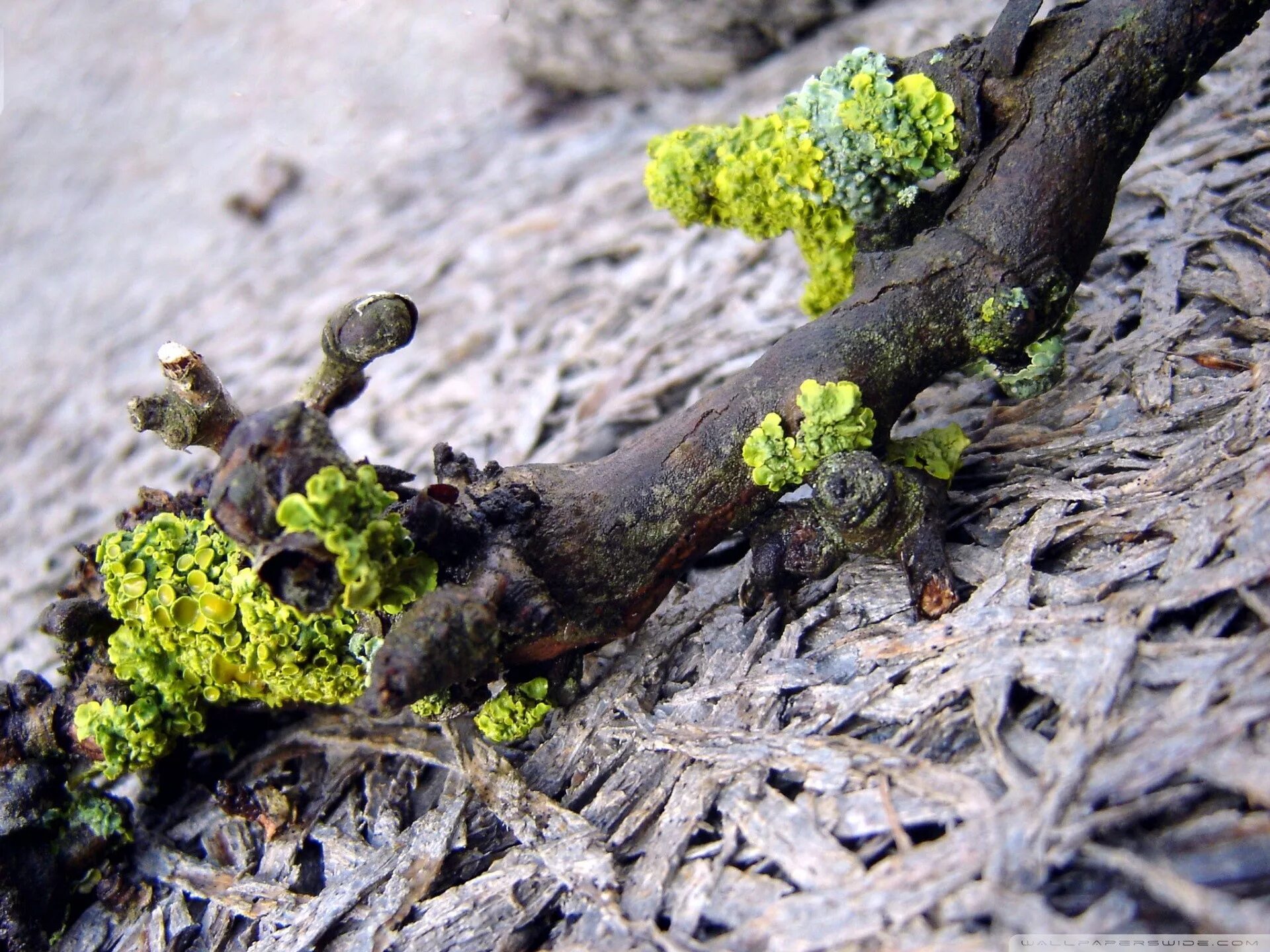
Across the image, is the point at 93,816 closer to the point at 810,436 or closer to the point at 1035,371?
the point at 810,436

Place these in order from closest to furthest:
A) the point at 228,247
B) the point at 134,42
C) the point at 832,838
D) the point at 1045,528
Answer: the point at 832,838 → the point at 1045,528 → the point at 228,247 → the point at 134,42

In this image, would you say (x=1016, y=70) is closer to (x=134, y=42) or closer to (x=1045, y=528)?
(x=1045, y=528)

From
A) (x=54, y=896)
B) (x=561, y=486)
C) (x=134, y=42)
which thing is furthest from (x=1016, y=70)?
(x=134, y=42)

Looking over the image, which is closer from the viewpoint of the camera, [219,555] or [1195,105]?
[219,555]

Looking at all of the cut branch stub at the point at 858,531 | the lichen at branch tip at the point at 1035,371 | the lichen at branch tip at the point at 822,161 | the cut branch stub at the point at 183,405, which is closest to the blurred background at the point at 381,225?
the lichen at branch tip at the point at 822,161

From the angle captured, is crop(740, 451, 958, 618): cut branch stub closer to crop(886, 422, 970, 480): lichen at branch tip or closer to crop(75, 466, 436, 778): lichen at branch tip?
crop(886, 422, 970, 480): lichen at branch tip

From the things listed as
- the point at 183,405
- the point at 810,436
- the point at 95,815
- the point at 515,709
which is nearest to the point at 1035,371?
the point at 810,436
